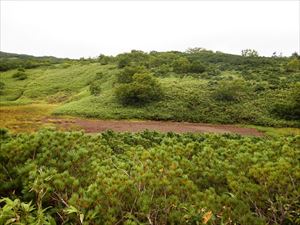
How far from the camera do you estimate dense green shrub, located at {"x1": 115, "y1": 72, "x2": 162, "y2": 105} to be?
43.2m

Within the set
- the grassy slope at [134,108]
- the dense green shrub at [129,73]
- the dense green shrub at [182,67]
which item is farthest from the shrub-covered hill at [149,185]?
the dense green shrub at [182,67]

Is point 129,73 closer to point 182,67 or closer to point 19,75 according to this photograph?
point 182,67

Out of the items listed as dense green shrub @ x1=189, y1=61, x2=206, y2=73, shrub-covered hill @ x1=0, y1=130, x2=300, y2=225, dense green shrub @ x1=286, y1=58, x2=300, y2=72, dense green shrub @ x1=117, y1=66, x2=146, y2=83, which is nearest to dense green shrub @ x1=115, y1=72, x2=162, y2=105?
dense green shrub @ x1=117, y1=66, x2=146, y2=83

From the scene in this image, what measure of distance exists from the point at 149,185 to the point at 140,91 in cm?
3569

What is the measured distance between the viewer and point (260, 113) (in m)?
39.0

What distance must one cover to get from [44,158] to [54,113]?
34.6 metres

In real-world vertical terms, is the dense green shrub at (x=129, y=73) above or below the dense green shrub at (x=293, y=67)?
below

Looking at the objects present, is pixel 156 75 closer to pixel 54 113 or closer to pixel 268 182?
pixel 54 113

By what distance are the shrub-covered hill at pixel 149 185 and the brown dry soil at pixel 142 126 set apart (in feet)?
74.1

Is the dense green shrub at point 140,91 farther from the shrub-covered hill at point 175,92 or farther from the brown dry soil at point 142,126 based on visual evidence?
the brown dry soil at point 142,126

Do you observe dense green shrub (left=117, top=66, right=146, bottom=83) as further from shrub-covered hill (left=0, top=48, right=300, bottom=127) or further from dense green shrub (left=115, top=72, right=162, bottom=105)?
dense green shrub (left=115, top=72, right=162, bottom=105)

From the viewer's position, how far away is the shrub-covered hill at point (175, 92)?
130 ft

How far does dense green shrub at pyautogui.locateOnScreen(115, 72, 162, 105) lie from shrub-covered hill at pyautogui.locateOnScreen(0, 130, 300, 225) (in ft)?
108

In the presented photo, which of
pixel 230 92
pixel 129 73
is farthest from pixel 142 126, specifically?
pixel 129 73
